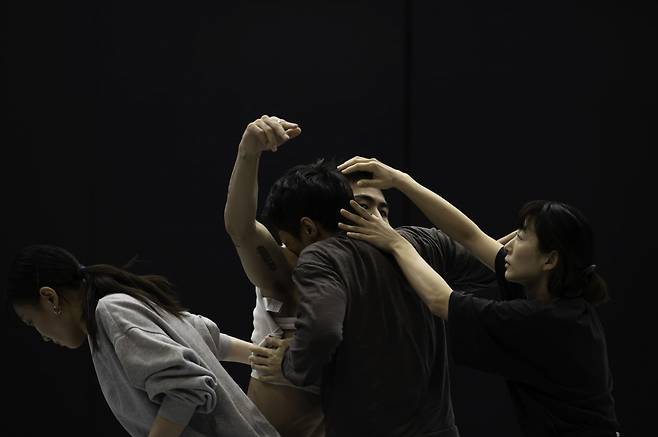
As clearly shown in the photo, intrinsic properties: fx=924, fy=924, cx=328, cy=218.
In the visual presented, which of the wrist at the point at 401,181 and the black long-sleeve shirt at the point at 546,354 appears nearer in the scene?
the black long-sleeve shirt at the point at 546,354

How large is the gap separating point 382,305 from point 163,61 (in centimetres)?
212

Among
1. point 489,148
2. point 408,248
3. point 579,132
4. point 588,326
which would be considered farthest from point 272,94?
point 588,326

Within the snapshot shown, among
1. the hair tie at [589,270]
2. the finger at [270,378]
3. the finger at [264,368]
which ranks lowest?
the finger at [270,378]

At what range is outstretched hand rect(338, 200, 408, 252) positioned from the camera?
205 centimetres

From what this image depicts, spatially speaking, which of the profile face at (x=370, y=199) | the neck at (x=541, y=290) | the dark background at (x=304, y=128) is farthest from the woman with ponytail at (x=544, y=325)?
the dark background at (x=304, y=128)

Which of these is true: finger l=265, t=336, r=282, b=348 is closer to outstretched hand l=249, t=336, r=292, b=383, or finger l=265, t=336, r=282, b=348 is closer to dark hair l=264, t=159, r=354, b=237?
outstretched hand l=249, t=336, r=292, b=383

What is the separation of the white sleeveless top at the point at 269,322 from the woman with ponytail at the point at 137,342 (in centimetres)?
12

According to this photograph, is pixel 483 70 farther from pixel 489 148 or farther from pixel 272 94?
pixel 272 94

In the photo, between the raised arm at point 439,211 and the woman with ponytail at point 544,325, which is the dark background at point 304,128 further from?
the woman with ponytail at point 544,325

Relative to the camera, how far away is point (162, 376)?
1.95m

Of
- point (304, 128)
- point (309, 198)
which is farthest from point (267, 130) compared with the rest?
point (304, 128)

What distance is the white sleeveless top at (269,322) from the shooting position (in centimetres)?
218

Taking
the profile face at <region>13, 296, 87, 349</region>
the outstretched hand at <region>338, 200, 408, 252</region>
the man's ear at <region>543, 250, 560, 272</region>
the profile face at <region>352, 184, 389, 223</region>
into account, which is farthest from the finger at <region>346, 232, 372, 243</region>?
the profile face at <region>13, 296, 87, 349</region>

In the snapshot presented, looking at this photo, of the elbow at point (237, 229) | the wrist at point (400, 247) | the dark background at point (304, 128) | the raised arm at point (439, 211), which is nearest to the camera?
the wrist at point (400, 247)
